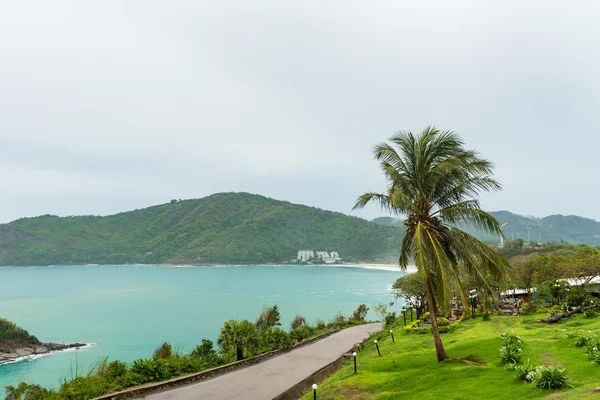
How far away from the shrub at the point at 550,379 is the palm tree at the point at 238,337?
45.2ft

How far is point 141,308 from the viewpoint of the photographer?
68500 millimetres

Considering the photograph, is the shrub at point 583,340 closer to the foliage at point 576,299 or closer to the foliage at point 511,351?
the foliage at point 511,351

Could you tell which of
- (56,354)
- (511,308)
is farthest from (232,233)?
(511,308)

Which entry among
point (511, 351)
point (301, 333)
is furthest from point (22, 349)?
point (511, 351)

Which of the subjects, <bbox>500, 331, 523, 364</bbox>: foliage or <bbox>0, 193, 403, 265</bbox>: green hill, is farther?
<bbox>0, 193, 403, 265</bbox>: green hill

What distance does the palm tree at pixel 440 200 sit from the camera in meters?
10.1

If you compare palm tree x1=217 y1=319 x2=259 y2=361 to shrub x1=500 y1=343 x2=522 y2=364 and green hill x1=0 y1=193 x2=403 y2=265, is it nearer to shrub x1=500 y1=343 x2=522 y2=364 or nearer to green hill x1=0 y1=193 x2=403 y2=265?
shrub x1=500 y1=343 x2=522 y2=364

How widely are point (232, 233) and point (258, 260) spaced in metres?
21.6

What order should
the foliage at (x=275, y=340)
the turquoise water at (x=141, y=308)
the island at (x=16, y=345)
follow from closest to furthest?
the foliage at (x=275, y=340) < the island at (x=16, y=345) < the turquoise water at (x=141, y=308)

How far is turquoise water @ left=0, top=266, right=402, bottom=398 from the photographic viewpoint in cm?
→ 3962

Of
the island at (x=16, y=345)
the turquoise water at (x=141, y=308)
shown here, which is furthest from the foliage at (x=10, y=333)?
the turquoise water at (x=141, y=308)

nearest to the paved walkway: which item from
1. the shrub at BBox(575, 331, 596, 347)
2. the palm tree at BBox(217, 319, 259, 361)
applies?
the palm tree at BBox(217, 319, 259, 361)

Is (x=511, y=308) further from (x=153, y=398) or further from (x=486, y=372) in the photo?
(x=153, y=398)

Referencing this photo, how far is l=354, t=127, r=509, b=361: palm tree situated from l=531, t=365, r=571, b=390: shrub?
2927 millimetres
